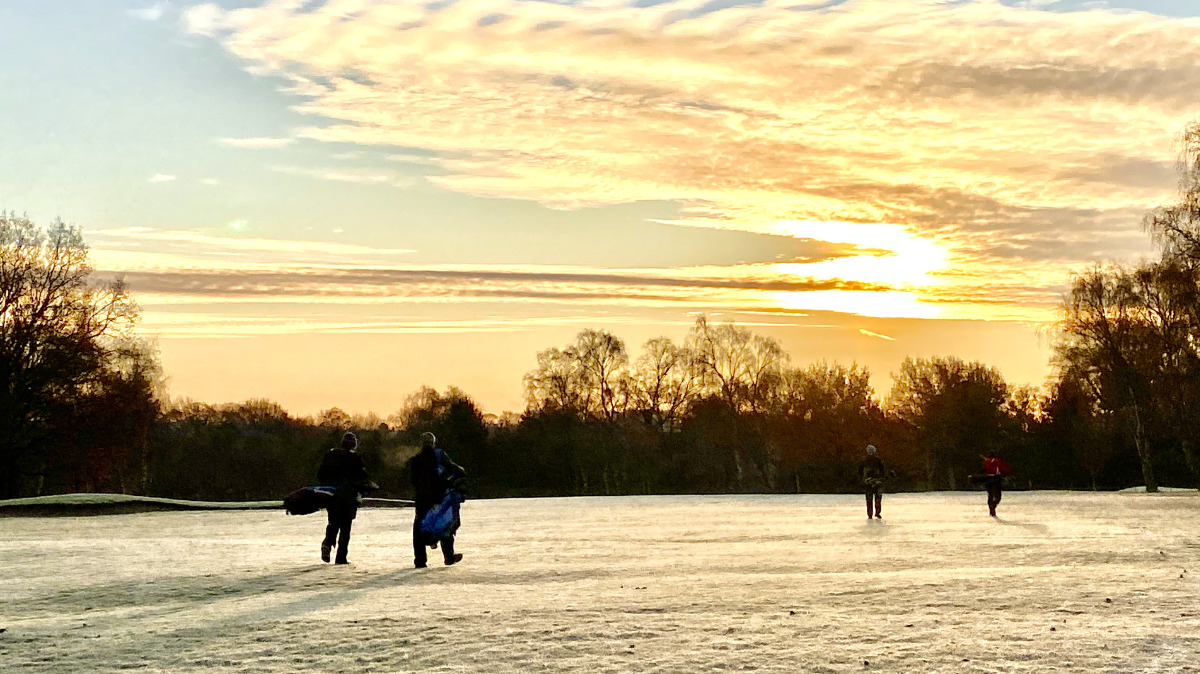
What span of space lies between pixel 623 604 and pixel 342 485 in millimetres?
7186

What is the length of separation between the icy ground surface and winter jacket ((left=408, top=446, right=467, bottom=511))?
106 centimetres


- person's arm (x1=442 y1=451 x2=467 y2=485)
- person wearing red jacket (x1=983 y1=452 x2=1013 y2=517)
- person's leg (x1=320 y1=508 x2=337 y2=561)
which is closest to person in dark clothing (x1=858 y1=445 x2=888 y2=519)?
Result: person wearing red jacket (x1=983 y1=452 x2=1013 y2=517)

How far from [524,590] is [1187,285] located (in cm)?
3475

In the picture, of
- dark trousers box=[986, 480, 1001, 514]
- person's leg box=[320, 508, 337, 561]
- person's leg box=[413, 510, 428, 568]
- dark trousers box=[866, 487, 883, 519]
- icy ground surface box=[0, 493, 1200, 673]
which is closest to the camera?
icy ground surface box=[0, 493, 1200, 673]

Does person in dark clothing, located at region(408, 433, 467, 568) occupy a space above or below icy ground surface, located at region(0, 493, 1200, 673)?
above

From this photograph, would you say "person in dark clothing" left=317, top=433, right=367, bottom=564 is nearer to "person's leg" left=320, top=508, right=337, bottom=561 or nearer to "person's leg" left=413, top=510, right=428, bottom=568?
"person's leg" left=320, top=508, right=337, bottom=561

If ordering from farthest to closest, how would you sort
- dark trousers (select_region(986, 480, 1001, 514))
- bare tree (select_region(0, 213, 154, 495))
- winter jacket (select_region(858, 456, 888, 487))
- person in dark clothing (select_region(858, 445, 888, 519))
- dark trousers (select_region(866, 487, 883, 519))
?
1. bare tree (select_region(0, 213, 154, 495))
2. dark trousers (select_region(986, 480, 1001, 514))
3. winter jacket (select_region(858, 456, 888, 487))
4. person in dark clothing (select_region(858, 445, 888, 519))
5. dark trousers (select_region(866, 487, 883, 519))

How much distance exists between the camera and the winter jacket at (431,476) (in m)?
20.1

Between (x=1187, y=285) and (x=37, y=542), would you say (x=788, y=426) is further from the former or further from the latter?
(x=37, y=542)

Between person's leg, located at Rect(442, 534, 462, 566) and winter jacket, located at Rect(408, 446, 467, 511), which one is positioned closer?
winter jacket, located at Rect(408, 446, 467, 511)

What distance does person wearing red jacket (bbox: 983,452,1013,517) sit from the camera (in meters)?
35.2

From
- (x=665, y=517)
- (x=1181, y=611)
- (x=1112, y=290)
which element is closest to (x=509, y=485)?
(x=1112, y=290)

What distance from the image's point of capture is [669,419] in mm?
106438

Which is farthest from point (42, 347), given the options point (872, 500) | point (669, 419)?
point (669, 419)
